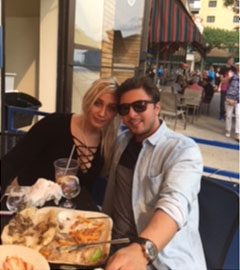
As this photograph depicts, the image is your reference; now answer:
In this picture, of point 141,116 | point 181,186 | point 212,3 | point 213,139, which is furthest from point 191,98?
point 212,3

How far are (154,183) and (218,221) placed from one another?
1.63 ft

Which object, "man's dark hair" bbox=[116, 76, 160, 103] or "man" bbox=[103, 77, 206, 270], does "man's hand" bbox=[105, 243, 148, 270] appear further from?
"man's dark hair" bbox=[116, 76, 160, 103]

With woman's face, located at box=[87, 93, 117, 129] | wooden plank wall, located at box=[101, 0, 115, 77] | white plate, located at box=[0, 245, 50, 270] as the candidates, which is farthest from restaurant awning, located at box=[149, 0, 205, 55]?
white plate, located at box=[0, 245, 50, 270]

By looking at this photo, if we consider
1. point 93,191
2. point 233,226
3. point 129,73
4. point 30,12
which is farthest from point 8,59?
point 233,226

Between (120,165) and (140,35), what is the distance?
6585mm

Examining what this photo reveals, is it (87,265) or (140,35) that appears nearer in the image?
(87,265)

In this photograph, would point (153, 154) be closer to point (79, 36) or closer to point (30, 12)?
point (79, 36)

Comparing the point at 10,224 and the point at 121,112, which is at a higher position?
the point at 121,112

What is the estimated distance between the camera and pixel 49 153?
2.47 m

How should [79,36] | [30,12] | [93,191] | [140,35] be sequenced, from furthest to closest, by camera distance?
[140,35], [30,12], [79,36], [93,191]

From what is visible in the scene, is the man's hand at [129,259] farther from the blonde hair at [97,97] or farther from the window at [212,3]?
the window at [212,3]

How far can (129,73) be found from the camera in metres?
8.25

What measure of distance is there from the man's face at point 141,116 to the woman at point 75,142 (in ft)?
0.89

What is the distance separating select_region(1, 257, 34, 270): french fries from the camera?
1235 millimetres
